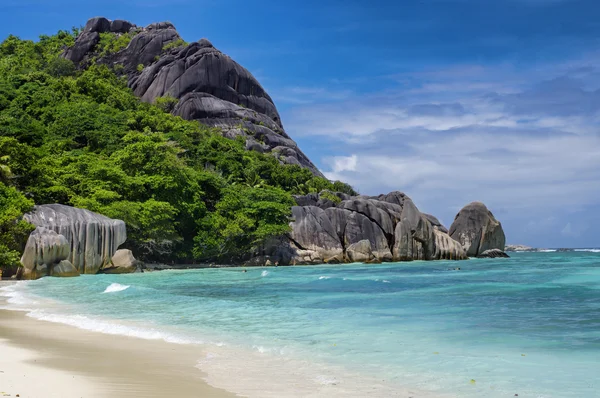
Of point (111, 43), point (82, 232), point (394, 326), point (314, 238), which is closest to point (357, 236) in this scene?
point (314, 238)

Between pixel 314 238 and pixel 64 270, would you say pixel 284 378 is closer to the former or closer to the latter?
pixel 64 270

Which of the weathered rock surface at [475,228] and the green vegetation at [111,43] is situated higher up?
the green vegetation at [111,43]

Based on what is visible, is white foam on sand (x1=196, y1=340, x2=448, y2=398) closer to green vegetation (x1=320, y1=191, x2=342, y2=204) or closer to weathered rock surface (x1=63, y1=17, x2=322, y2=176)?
green vegetation (x1=320, y1=191, x2=342, y2=204)

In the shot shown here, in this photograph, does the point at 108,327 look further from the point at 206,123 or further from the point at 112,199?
the point at 206,123

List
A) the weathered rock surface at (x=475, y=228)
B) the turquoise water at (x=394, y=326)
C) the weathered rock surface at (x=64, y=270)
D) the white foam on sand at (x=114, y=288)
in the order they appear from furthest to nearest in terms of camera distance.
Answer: the weathered rock surface at (x=475, y=228) → the weathered rock surface at (x=64, y=270) → the white foam on sand at (x=114, y=288) → the turquoise water at (x=394, y=326)

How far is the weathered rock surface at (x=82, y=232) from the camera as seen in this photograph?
999 inches

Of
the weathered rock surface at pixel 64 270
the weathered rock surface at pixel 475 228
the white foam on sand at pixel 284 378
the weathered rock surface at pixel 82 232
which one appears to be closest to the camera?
the white foam on sand at pixel 284 378

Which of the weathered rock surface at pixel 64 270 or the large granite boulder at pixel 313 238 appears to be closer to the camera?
the weathered rock surface at pixel 64 270

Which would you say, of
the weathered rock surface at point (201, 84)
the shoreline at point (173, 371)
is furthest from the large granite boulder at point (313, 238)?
the shoreline at point (173, 371)

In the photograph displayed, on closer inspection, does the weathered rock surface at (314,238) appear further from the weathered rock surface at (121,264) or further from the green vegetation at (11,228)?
the green vegetation at (11,228)

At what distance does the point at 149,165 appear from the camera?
37.8m

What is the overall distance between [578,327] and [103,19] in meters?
86.6

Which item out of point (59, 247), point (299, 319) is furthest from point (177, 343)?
point (59, 247)

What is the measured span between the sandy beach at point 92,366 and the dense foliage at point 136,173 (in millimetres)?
15589
